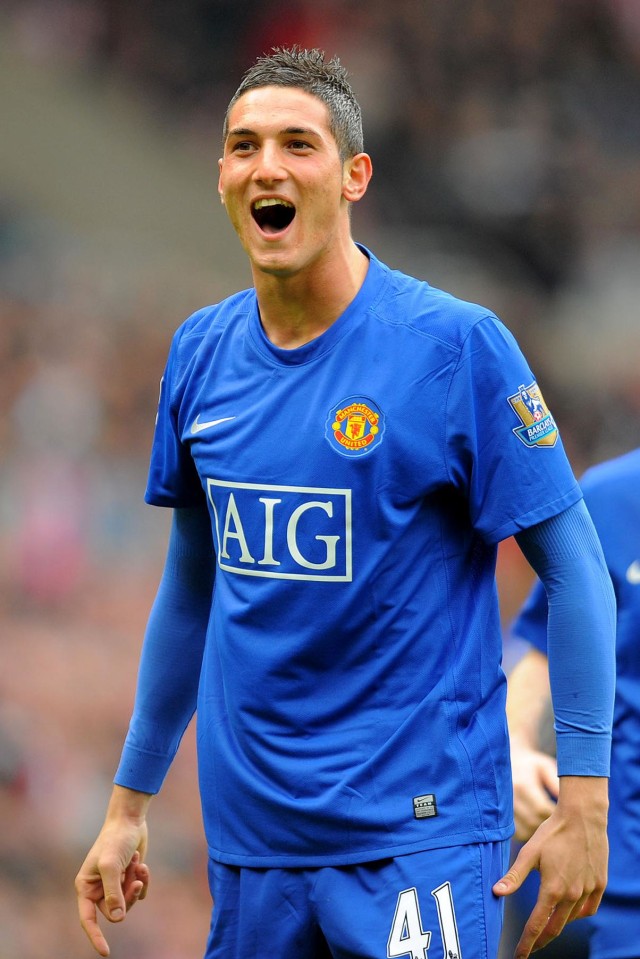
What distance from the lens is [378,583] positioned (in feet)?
7.70

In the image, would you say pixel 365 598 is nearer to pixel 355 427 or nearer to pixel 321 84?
pixel 355 427

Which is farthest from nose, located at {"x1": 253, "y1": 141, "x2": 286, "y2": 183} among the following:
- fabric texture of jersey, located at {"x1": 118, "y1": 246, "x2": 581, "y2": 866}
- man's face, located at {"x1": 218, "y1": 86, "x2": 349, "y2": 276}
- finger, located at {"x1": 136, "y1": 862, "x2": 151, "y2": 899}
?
finger, located at {"x1": 136, "y1": 862, "x2": 151, "y2": 899}

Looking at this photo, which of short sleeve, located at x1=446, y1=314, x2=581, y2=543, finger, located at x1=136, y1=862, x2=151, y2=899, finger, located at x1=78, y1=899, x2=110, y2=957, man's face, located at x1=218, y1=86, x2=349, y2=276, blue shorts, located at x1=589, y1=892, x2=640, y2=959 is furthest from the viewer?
blue shorts, located at x1=589, y1=892, x2=640, y2=959

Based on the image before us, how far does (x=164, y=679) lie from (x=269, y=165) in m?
1.00

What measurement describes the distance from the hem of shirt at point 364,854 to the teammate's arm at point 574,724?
0.26ft

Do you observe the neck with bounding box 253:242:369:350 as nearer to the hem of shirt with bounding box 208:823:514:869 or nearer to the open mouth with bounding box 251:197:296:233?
the open mouth with bounding box 251:197:296:233

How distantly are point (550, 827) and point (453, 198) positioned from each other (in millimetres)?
10898

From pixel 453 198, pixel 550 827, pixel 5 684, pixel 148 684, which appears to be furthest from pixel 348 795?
pixel 453 198

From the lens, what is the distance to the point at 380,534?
7.72ft

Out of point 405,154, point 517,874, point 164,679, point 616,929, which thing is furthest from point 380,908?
point 405,154

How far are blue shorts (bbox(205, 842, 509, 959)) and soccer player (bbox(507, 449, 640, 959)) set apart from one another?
615 mm

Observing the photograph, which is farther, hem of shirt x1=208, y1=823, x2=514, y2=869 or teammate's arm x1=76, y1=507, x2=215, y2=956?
teammate's arm x1=76, y1=507, x2=215, y2=956

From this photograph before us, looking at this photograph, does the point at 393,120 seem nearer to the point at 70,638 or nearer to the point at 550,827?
the point at 70,638

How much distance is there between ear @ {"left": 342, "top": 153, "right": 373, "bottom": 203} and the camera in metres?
2.50
